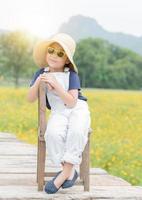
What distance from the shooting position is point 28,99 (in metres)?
4.56

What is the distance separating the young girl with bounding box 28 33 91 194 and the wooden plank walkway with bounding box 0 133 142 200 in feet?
0.33

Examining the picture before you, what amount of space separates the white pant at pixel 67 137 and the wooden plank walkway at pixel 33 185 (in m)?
0.24

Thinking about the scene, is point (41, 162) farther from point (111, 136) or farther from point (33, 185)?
point (111, 136)

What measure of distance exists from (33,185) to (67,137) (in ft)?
2.06

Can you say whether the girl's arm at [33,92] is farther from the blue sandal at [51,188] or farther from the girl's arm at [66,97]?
the blue sandal at [51,188]

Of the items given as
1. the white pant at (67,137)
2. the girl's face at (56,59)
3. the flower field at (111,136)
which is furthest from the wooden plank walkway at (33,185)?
the flower field at (111,136)

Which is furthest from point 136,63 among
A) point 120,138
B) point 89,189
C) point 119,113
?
point 89,189

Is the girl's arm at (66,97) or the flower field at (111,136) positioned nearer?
the girl's arm at (66,97)

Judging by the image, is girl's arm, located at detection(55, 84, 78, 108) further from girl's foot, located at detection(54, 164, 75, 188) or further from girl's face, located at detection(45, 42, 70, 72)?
girl's foot, located at detection(54, 164, 75, 188)

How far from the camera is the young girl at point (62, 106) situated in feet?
14.1

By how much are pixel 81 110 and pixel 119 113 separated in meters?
12.7

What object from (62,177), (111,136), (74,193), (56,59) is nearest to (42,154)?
(62,177)

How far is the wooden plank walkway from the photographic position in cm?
438

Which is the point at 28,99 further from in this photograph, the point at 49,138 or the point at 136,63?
the point at 136,63
